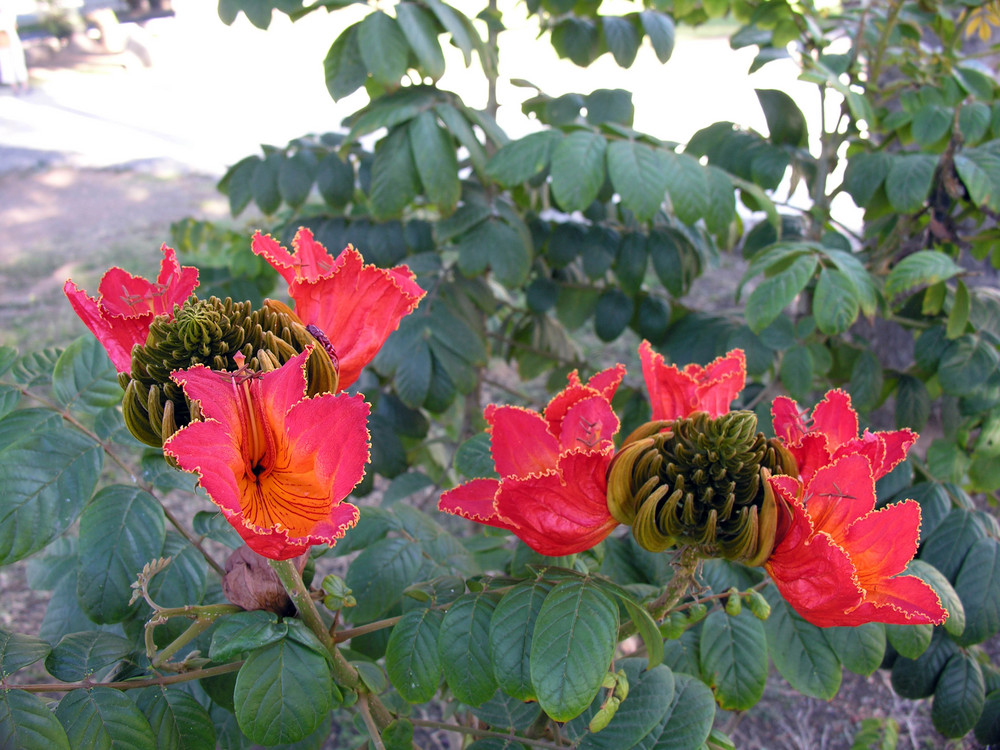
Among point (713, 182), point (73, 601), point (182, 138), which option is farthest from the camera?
point (182, 138)

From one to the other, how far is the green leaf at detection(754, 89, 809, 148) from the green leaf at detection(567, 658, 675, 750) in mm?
1568

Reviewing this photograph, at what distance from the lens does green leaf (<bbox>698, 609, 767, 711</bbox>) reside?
1.01 m

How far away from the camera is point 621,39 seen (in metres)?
2.04

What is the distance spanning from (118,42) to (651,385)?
14943mm

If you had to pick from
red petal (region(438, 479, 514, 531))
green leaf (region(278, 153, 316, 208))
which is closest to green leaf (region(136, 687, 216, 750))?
red petal (region(438, 479, 514, 531))

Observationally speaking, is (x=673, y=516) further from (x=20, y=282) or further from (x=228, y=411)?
(x=20, y=282)

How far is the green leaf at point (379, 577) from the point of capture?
1.05 metres

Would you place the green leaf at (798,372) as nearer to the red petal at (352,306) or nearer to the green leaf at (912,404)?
the green leaf at (912,404)

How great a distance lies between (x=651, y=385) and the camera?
0.93 m

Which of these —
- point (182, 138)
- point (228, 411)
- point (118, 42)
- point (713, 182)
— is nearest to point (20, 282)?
point (182, 138)

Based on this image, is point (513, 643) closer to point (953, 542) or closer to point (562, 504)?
point (562, 504)

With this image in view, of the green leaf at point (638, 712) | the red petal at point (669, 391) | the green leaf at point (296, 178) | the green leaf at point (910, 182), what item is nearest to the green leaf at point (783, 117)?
the green leaf at point (910, 182)

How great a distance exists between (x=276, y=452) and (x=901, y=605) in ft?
2.10

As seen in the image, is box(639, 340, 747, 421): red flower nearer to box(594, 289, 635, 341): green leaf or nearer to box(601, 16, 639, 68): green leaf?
box(594, 289, 635, 341): green leaf
